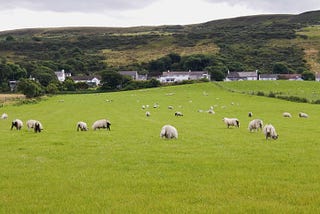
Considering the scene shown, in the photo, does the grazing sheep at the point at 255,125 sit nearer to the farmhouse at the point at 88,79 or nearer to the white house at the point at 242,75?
the white house at the point at 242,75

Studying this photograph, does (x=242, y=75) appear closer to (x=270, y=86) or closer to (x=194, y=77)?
(x=194, y=77)

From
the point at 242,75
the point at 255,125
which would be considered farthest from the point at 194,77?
the point at 255,125

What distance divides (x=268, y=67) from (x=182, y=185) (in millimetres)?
178001

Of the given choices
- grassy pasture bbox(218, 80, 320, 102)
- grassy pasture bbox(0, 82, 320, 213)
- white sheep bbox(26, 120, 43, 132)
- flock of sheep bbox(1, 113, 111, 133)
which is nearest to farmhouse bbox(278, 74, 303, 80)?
grassy pasture bbox(218, 80, 320, 102)

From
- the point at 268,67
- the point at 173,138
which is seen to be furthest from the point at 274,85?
the point at 173,138

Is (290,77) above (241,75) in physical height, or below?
below

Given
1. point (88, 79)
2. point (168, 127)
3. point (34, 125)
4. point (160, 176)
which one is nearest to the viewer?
point (160, 176)

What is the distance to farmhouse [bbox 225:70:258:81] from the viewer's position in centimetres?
16375

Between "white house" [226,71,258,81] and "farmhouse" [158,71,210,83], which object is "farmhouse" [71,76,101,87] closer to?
"farmhouse" [158,71,210,83]

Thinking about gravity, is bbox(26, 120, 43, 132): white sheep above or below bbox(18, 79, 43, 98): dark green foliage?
above

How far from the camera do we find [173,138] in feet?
90.2

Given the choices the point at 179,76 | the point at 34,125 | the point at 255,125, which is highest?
the point at 255,125

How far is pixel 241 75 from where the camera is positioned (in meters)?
167

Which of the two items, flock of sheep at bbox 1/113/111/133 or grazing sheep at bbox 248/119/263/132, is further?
flock of sheep at bbox 1/113/111/133
